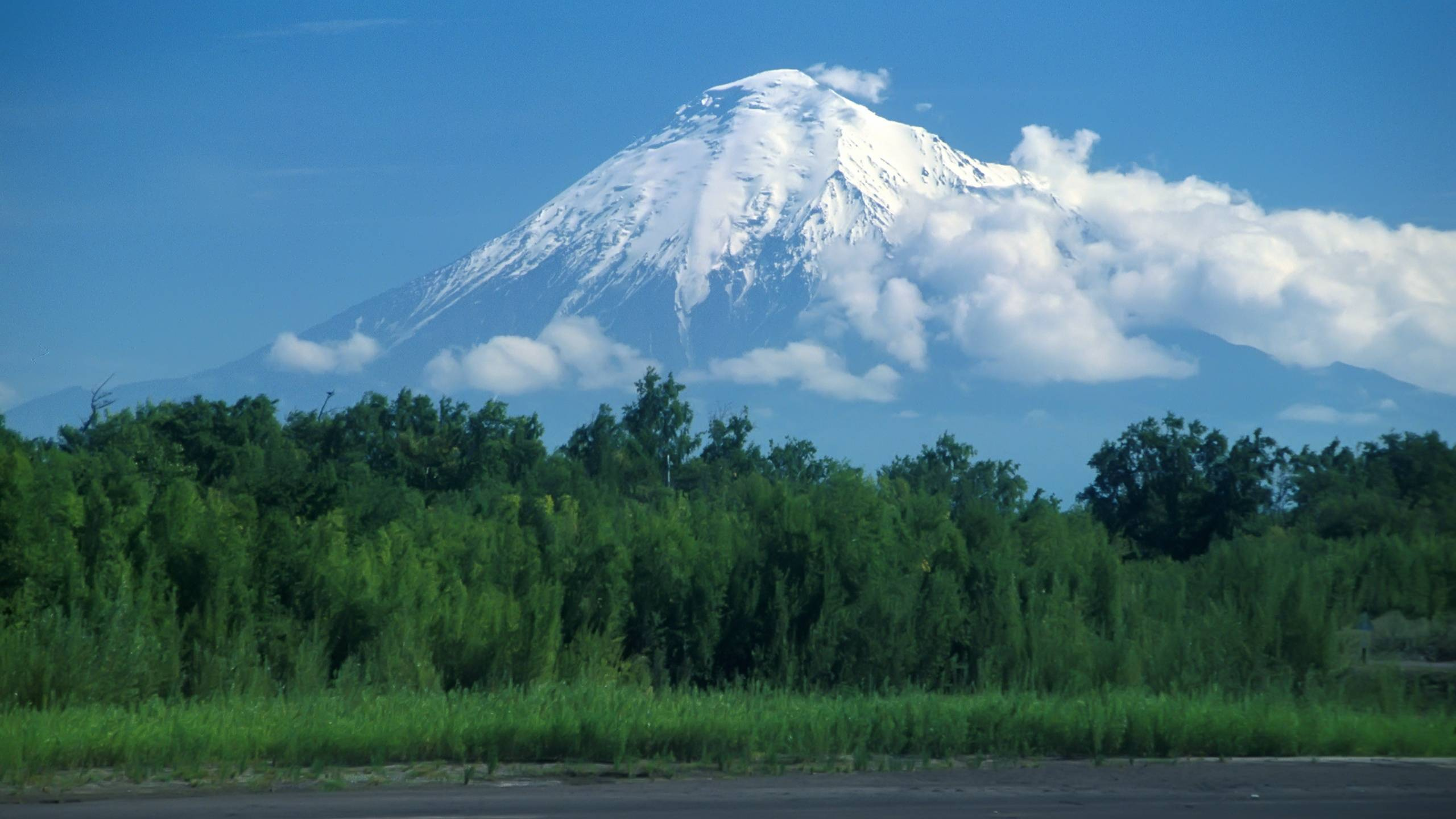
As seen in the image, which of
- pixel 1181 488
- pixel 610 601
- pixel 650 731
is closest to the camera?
pixel 650 731

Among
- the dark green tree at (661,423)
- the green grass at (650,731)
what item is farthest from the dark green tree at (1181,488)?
the green grass at (650,731)

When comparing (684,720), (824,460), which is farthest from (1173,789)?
(824,460)

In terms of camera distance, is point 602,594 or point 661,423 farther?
point 661,423

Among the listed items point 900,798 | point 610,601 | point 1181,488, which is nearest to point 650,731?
point 900,798

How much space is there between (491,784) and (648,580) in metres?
7.77

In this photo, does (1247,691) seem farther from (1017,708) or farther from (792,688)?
(792,688)

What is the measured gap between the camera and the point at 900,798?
9414mm

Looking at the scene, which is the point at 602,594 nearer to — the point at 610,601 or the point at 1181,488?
the point at 610,601

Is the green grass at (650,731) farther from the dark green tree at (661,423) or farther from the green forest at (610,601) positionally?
the dark green tree at (661,423)

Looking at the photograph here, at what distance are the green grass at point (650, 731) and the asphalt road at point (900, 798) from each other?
2.50 ft

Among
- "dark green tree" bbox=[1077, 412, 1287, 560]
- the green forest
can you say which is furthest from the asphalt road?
"dark green tree" bbox=[1077, 412, 1287, 560]

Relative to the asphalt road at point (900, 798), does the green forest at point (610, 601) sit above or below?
above

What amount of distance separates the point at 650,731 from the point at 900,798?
9.05 feet

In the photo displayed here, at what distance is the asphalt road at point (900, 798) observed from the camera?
864cm
